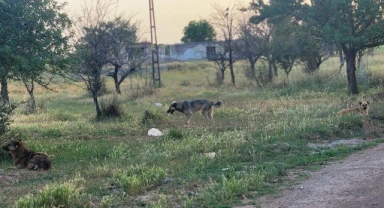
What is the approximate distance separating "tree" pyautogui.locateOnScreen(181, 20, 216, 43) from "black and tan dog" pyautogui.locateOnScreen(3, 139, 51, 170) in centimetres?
6936

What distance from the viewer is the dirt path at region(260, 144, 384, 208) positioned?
26.3 ft

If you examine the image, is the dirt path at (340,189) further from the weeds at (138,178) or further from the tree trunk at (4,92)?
the tree trunk at (4,92)

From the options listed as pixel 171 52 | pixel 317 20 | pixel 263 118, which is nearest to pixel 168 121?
pixel 263 118

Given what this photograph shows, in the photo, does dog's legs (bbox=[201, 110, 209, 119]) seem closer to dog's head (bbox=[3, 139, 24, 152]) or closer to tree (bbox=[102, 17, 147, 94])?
dog's head (bbox=[3, 139, 24, 152])

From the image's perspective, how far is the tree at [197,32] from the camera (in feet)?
269

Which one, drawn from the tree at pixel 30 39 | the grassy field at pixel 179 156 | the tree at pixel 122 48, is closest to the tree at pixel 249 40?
the tree at pixel 122 48

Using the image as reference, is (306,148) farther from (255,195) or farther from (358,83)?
(358,83)

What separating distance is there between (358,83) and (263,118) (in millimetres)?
11791

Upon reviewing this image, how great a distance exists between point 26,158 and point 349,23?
726 inches

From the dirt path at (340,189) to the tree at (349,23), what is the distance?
15.4 m

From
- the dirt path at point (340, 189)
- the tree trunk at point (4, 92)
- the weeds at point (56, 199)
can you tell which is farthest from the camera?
the tree trunk at point (4, 92)

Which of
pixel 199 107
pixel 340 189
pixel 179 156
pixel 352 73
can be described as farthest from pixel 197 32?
pixel 340 189

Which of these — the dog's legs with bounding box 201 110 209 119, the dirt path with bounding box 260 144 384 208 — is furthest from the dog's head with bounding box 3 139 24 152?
the dog's legs with bounding box 201 110 209 119

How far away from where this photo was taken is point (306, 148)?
13023 millimetres
